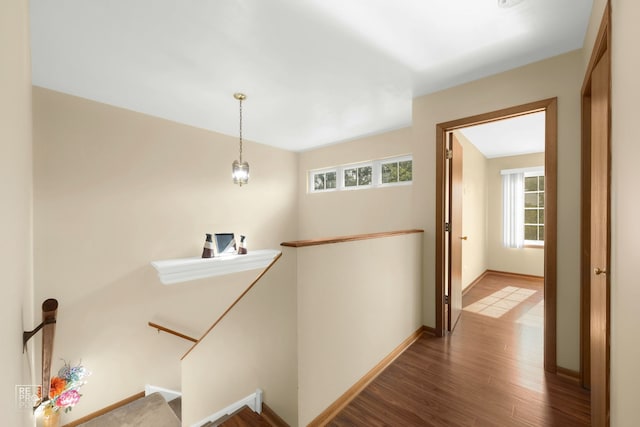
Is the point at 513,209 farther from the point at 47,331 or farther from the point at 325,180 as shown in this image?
the point at 47,331

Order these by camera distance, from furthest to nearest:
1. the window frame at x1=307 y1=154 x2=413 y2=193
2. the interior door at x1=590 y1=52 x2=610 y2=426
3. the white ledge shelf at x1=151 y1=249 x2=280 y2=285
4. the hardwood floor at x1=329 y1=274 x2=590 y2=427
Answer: the window frame at x1=307 y1=154 x2=413 y2=193 → the white ledge shelf at x1=151 y1=249 x2=280 y2=285 → the hardwood floor at x1=329 y1=274 x2=590 y2=427 → the interior door at x1=590 y1=52 x2=610 y2=426

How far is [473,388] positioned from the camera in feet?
5.85

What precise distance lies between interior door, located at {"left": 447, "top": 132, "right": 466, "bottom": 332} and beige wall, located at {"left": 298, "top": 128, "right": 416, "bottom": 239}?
0.90 m

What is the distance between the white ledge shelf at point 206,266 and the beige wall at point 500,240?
190 inches

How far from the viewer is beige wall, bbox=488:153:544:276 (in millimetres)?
4941

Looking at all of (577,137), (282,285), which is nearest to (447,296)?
(577,137)

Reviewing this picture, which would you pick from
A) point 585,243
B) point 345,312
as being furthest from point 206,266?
point 585,243

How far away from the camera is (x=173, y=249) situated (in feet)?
11.4

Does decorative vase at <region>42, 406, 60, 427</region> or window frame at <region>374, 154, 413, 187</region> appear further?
window frame at <region>374, 154, 413, 187</region>

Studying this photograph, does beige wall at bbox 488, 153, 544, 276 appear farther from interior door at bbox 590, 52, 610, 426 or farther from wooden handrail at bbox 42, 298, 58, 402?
wooden handrail at bbox 42, 298, 58, 402

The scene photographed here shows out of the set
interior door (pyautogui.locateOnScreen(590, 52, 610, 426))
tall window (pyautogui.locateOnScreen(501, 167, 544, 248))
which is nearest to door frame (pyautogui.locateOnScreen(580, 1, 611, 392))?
interior door (pyautogui.locateOnScreen(590, 52, 610, 426))

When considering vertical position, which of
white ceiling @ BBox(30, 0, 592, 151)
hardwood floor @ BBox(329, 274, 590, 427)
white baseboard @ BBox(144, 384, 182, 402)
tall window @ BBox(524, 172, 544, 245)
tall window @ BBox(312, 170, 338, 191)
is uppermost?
white ceiling @ BBox(30, 0, 592, 151)

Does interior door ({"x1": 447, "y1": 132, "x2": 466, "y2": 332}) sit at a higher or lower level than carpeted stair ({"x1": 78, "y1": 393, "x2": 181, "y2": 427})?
higher

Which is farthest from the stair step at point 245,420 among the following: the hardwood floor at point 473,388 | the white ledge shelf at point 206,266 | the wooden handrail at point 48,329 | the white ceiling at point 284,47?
the white ceiling at point 284,47
